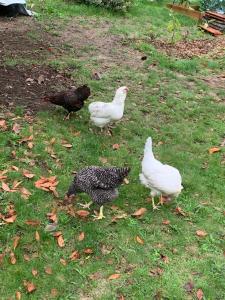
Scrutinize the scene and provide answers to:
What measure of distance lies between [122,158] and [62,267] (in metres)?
2.53

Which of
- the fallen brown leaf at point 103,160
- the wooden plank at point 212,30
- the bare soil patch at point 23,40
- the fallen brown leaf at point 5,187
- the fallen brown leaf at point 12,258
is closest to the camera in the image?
the fallen brown leaf at point 12,258

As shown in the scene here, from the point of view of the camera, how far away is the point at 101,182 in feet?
17.4

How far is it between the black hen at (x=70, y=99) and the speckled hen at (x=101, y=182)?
229cm

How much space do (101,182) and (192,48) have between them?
8729mm

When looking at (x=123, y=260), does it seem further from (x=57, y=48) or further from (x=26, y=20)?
(x=26, y=20)

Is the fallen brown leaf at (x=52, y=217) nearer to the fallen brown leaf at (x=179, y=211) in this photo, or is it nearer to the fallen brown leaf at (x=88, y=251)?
the fallen brown leaf at (x=88, y=251)

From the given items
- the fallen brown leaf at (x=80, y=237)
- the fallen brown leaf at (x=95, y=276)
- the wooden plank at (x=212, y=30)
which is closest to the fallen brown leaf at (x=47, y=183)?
the fallen brown leaf at (x=80, y=237)

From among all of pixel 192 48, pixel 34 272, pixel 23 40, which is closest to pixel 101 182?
pixel 34 272

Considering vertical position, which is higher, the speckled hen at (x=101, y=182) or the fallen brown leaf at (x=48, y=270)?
the speckled hen at (x=101, y=182)

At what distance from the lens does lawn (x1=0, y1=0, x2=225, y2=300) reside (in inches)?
191

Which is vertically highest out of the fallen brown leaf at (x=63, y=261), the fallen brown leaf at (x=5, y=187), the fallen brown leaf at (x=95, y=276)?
the fallen brown leaf at (x=95, y=276)

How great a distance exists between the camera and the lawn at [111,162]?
485 centimetres

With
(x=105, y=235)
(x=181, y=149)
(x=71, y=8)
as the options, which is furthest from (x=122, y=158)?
(x=71, y=8)

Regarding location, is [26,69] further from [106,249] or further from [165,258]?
[165,258]
